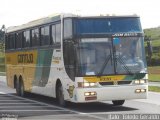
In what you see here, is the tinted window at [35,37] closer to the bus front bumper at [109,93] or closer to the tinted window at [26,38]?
the tinted window at [26,38]

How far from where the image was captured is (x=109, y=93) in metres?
17.8

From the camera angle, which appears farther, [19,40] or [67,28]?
[19,40]

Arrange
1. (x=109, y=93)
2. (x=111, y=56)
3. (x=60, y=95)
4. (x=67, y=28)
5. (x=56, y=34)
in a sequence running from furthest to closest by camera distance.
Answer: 1. (x=56, y=34)
2. (x=60, y=95)
3. (x=67, y=28)
4. (x=111, y=56)
5. (x=109, y=93)

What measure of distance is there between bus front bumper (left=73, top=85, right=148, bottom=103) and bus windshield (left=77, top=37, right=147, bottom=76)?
509 mm

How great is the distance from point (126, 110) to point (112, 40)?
7.52 feet

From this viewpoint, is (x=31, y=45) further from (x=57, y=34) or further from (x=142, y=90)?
(x=142, y=90)

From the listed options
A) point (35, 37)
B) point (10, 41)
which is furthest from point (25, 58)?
point (10, 41)

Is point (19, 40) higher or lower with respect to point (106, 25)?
lower

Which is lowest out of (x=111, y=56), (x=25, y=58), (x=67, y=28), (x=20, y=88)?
(x=20, y=88)

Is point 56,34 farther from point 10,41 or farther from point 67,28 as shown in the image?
point 10,41

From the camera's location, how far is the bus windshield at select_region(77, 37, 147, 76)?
17812 mm

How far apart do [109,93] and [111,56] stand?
1.19 m

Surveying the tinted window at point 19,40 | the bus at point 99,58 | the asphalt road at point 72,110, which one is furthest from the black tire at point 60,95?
the tinted window at point 19,40

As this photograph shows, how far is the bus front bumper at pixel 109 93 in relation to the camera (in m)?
17.6
